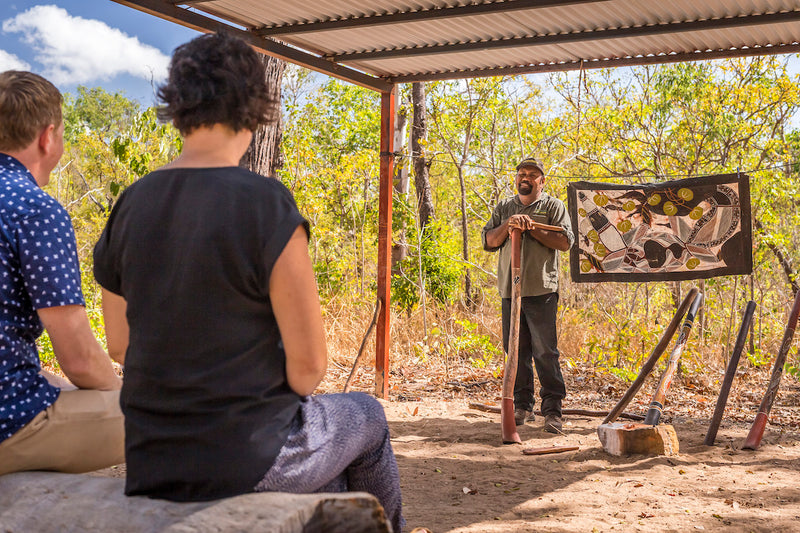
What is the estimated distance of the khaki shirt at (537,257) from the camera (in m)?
6.17

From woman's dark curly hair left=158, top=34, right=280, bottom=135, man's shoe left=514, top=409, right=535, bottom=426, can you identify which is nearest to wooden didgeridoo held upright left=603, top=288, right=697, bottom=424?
man's shoe left=514, top=409, right=535, bottom=426

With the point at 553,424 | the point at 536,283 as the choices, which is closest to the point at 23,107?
the point at 536,283

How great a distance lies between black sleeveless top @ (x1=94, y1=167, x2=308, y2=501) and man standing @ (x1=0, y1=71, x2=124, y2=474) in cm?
50

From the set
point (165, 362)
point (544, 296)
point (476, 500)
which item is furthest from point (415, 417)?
point (165, 362)

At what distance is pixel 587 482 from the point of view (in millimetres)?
4832

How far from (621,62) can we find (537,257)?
169 centimetres

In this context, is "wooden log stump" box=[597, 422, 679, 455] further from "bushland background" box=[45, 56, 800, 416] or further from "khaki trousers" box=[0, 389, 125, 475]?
"khaki trousers" box=[0, 389, 125, 475]

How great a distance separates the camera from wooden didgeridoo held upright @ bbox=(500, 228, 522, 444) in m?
5.72

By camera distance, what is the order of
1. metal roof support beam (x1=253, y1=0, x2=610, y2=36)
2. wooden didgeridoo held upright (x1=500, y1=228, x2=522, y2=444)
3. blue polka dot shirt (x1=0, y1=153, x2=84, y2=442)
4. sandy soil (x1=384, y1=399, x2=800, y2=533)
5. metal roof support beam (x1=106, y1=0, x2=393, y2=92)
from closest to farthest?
blue polka dot shirt (x1=0, y1=153, x2=84, y2=442) → sandy soil (x1=384, y1=399, x2=800, y2=533) → metal roof support beam (x1=106, y1=0, x2=393, y2=92) → metal roof support beam (x1=253, y1=0, x2=610, y2=36) → wooden didgeridoo held upright (x1=500, y1=228, x2=522, y2=444)

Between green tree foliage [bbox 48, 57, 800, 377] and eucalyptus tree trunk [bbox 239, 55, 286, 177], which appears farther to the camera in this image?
green tree foliage [bbox 48, 57, 800, 377]

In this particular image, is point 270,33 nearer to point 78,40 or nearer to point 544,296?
point 544,296

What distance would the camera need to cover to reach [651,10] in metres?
5.20

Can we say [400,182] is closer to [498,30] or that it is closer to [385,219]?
[385,219]

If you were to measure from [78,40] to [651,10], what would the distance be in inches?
7177
